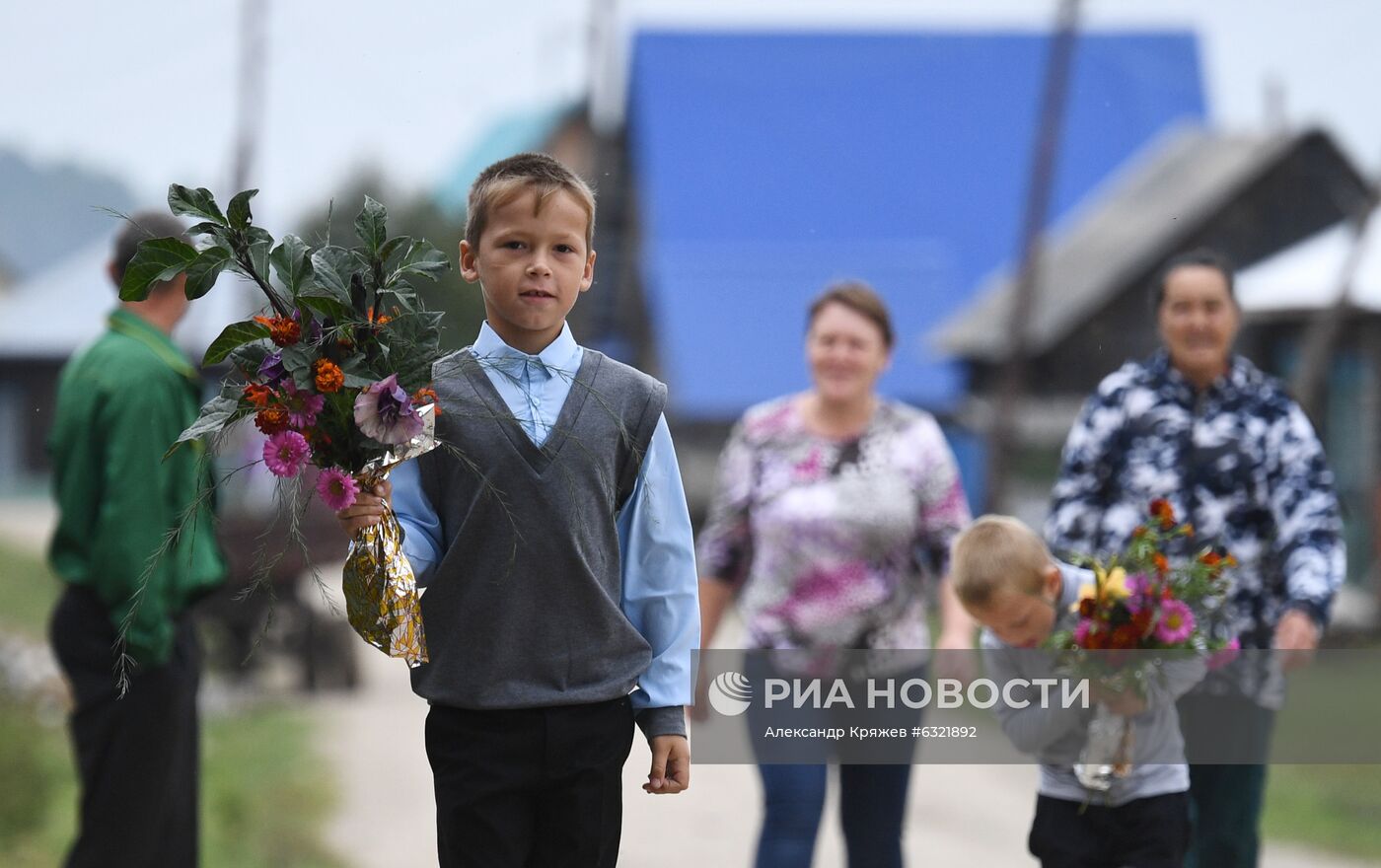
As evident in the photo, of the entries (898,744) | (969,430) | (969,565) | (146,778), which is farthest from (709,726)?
(969,430)

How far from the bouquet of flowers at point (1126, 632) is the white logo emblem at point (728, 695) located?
722mm

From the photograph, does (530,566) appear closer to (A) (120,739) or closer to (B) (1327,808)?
(A) (120,739)

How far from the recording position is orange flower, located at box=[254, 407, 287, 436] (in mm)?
2424

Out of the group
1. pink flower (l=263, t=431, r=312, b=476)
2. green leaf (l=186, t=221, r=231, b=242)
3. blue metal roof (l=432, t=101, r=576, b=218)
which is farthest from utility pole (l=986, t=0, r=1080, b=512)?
pink flower (l=263, t=431, r=312, b=476)

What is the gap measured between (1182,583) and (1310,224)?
14605 mm

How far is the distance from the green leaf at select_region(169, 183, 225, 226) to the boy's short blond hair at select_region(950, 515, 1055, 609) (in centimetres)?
172

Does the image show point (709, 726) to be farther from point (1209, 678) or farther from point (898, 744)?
point (1209, 678)

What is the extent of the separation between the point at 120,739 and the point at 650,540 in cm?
210

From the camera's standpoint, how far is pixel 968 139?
2227 cm

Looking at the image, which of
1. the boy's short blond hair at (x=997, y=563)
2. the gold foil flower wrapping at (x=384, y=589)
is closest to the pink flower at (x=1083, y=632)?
the boy's short blond hair at (x=997, y=563)

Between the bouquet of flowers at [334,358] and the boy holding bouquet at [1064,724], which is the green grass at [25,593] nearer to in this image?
the boy holding bouquet at [1064,724]

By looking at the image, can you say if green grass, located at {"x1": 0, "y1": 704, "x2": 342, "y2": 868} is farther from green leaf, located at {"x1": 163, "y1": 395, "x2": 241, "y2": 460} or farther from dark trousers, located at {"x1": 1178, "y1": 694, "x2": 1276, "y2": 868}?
green leaf, located at {"x1": 163, "y1": 395, "x2": 241, "y2": 460}

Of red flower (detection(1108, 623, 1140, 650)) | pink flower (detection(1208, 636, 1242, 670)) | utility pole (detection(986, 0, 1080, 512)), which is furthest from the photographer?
utility pole (detection(986, 0, 1080, 512))

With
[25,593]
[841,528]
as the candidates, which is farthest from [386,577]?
[25,593]
